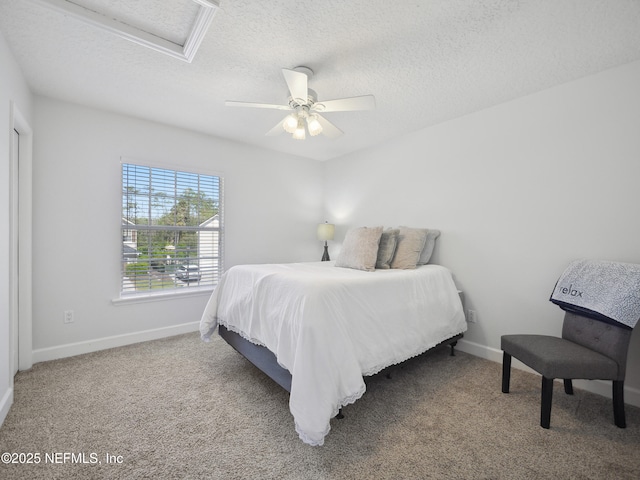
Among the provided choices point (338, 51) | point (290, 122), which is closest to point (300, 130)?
point (290, 122)

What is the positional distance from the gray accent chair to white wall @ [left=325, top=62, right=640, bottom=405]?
0.44 metres

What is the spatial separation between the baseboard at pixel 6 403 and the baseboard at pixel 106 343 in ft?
2.69

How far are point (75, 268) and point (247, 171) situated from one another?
2146 mm

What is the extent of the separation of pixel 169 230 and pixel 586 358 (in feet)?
12.4

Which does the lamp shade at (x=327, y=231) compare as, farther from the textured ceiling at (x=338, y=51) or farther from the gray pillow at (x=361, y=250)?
the textured ceiling at (x=338, y=51)

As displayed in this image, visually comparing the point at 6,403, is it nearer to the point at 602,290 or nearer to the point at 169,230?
the point at 169,230

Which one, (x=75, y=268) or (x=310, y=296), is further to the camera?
(x=75, y=268)

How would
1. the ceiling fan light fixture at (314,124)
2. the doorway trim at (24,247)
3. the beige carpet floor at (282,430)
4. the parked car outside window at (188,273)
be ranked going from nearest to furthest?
1. the beige carpet floor at (282,430)
2. the ceiling fan light fixture at (314,124)
3. the doorway trim at (24,247)
4. the parked car outside window at (188,273)

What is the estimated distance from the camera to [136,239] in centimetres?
304

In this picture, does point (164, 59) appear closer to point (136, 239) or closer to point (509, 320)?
point (136, 239)

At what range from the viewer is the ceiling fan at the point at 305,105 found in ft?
6.09

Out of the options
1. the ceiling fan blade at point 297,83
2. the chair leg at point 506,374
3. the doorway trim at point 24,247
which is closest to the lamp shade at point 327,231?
the ceiling fan blade at point 297,83

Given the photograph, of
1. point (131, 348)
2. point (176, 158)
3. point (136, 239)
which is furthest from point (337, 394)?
point (176, 158)

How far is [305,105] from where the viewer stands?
6.84 feet
